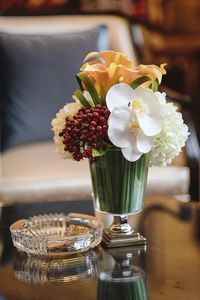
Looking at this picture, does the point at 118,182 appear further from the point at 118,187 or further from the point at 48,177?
the point at 48,177

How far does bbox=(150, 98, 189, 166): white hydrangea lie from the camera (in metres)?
1.13

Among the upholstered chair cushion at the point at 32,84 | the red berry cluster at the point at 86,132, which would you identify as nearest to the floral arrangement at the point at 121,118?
the red berry cluster at the point at 86,132

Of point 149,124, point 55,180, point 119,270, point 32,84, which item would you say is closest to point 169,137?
point 149,124

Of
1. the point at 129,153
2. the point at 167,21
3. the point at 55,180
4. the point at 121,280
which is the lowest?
the point at 121,280

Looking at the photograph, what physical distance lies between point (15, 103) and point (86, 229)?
997mm

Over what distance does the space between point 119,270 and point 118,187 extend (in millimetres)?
155

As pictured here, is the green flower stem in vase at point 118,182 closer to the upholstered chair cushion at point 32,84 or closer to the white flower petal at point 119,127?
the white flower petal at point 119,127

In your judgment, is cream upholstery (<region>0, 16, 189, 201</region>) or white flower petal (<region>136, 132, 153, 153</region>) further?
cream upholstery (<region>0, 16, 189, 201</region>)

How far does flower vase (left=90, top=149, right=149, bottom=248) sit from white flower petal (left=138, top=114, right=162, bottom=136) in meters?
0.08

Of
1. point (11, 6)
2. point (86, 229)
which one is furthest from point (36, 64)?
point (11, 6)

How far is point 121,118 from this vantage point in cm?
111

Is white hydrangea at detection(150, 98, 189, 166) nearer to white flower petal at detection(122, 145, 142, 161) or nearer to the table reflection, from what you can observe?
white flower petal at detection(122, 145, 142, 161)

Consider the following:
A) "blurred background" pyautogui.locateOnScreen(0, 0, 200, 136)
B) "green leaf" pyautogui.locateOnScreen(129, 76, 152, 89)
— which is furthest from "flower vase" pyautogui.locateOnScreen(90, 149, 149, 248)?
"blurred background" pyautogui.locateOnScreen(0, 0, 200, 136)

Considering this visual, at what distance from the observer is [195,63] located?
3699 millimetres
